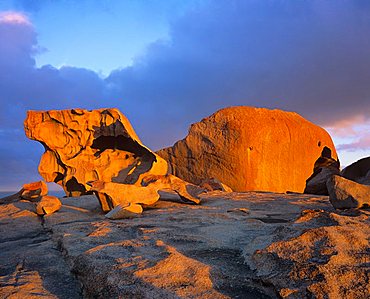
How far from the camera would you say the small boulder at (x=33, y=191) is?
23.4 ft

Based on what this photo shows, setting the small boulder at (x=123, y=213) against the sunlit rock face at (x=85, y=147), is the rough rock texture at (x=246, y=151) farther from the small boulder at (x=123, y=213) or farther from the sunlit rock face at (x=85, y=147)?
the small boulder at (x=123, y=213)

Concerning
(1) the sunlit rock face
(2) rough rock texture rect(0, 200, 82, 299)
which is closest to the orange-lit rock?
(2) rough rock texture rect(0, 200, 82, 299)

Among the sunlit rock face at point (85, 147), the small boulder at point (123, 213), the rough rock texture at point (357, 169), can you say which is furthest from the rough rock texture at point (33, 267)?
the rough rock texture at point (357, 169)

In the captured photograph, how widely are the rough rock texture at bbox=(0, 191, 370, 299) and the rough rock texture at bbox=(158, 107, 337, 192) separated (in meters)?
8.50

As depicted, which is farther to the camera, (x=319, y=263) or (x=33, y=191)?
(x=33, y=191)

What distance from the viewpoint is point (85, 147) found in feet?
32.5

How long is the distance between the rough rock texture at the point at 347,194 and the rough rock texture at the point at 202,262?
1.49m

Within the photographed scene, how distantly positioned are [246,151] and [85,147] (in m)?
5.33

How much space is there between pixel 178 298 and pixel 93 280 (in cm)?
51

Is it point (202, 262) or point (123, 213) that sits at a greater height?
point (123, 213)

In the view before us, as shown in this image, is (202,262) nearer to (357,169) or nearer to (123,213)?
(123,213)

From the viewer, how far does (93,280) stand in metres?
1.62

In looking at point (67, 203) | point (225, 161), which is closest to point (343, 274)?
point (67, 203)

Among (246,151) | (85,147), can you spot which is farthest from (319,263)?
(246,151)
